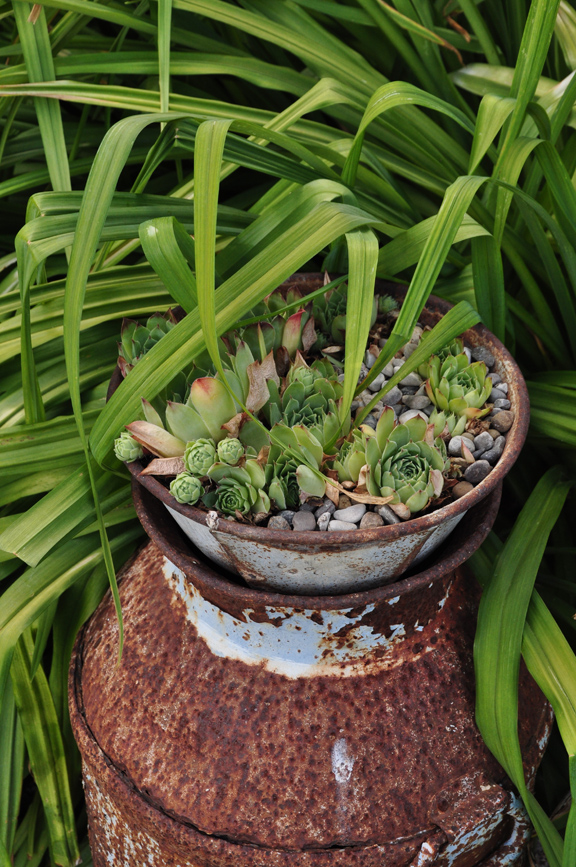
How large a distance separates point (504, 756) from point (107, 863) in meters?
0.49

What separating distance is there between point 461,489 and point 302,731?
27 centimetres

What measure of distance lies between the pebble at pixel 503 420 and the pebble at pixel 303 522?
0.22 metres

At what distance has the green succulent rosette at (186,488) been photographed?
608mm

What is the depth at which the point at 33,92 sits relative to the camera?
2.97 feet

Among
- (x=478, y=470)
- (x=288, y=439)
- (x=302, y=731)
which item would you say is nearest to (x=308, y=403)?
(x=288, y=439)

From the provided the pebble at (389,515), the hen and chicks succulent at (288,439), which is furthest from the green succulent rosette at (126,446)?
the pebble at (389,515)

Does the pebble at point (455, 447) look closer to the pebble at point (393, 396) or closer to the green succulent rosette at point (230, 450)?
the pebble at point (393, 396)

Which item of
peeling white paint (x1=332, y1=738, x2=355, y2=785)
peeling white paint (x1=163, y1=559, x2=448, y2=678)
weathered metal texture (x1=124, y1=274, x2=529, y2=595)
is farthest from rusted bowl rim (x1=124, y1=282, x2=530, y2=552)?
peeling white paint (x1=332, y1=738, x2=355, y2=785)

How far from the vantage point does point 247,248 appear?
778mm

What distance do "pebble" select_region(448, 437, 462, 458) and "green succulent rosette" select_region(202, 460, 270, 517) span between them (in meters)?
0.19

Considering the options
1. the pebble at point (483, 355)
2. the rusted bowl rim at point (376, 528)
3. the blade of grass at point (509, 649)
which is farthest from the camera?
the pebble at point (483, 355)

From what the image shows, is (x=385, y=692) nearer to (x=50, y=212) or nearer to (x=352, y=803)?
(x=352, y=803)

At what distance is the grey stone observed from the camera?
689 mm

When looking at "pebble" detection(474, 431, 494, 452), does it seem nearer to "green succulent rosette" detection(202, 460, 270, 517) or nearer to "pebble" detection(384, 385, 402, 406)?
"pebble" detection(384, 385, 402, 406)
